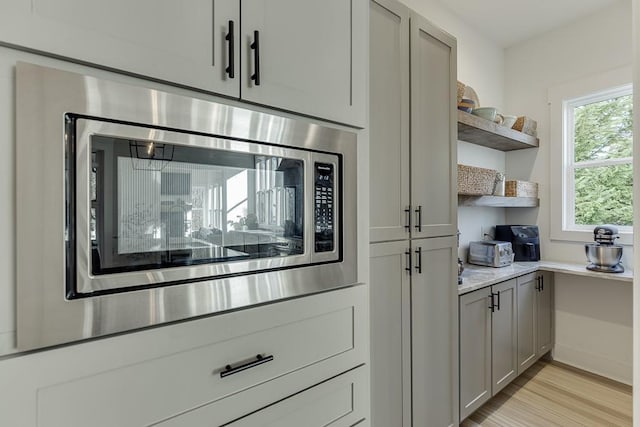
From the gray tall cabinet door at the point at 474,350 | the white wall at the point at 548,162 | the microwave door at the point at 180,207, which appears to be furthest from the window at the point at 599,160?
the microwave door at the point at 180,207

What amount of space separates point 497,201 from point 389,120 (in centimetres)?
165

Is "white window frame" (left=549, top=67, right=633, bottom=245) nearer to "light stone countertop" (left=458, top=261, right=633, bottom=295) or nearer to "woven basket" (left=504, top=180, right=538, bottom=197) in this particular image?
"woven basket" (left=504, top=180, right=538, bottom=197)

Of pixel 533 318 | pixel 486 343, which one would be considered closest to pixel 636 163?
pixel 486 343

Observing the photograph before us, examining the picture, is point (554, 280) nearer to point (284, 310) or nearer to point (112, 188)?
point (284, 310)

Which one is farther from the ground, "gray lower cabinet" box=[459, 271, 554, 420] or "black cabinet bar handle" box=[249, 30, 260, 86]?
"black cabinet bar handle" box=[249, 30, 260, 86]

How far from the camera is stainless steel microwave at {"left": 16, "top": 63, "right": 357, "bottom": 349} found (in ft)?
2.00

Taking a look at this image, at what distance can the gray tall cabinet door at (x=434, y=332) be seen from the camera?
5.36ft

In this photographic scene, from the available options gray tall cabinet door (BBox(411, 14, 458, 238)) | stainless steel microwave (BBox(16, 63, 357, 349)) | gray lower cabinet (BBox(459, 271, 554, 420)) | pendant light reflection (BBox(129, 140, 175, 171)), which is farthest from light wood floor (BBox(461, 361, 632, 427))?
pendant light reflection (BBox(129, 140, 175, 171))

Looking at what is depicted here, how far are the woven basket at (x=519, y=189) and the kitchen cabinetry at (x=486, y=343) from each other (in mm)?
821

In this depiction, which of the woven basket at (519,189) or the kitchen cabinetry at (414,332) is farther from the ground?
the woven basket at (519,189)

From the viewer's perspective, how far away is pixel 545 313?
286cm

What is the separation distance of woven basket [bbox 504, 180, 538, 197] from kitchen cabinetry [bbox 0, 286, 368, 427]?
225cm

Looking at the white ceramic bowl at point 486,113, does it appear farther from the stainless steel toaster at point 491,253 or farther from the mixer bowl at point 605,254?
the mixer bowl at point 605,254

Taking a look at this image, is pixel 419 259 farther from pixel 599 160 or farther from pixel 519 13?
pixel 519 13
